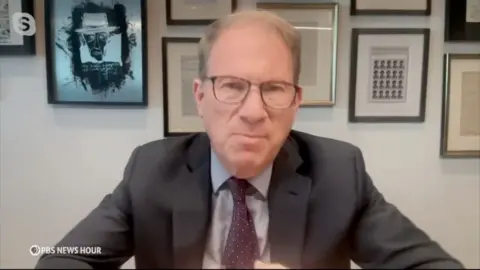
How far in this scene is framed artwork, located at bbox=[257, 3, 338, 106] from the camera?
1.17 metres

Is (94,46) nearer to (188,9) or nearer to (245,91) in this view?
(188,9)

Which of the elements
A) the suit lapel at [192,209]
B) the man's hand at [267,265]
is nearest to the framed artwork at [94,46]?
the suit lapel at [192,209]

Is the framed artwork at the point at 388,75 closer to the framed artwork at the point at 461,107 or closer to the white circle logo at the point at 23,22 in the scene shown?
the framed artwork at the point at 461,107

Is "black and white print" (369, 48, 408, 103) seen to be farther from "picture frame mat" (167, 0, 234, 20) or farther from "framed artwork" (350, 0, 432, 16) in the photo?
"picture frame mat" (167, 0, 234, 20)

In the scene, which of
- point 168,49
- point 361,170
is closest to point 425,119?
point 361,170

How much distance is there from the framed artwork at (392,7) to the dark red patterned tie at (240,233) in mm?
551

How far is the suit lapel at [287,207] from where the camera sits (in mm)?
780

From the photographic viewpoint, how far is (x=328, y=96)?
1194 millimetres

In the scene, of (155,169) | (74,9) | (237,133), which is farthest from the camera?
(74,9)

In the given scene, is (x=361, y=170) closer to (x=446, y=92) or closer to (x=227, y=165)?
(x=227, y=165)

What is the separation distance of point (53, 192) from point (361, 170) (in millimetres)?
640

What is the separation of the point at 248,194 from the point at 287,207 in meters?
0.06

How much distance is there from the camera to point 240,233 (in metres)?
0.79

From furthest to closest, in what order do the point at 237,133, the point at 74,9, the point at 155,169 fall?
the point at 74,9 → the point at 155,169 → the point at 237,133
